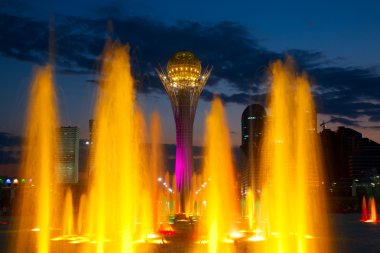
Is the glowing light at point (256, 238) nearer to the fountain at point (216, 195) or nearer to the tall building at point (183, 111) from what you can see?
the fountain at point (216, 195)

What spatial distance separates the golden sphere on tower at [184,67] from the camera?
35.1 m

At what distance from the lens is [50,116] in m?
17.5

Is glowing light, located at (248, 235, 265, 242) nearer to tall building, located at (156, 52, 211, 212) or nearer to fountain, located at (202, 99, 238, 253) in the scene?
fountain, located at (202, 99, 238, 253)

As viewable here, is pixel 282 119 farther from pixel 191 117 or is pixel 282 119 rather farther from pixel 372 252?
pixel 191 117

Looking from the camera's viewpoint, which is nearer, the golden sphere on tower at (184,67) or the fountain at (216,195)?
the fountain at (216,195)

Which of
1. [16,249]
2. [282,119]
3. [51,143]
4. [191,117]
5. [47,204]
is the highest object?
[191,117]

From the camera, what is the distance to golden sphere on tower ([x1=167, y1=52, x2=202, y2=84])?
115 feet

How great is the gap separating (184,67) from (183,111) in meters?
3.52

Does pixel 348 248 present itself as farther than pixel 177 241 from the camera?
No

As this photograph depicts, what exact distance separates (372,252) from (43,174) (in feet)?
35.4

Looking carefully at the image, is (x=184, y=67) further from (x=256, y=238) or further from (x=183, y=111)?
(x=256, y=238)

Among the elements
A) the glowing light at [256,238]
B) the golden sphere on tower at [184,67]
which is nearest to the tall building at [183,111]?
the golden sphere on tower at [184,67]

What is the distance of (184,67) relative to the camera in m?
35.4

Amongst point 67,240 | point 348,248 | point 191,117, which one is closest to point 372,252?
point 348,248
